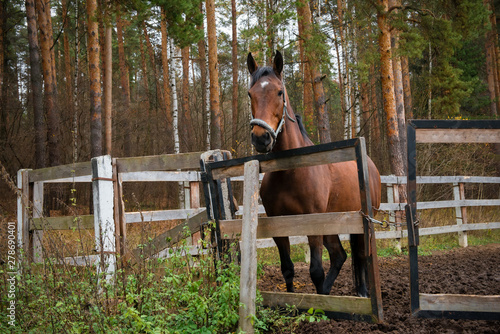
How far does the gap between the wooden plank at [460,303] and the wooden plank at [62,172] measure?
10.9 ft

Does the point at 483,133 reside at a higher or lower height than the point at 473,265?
higher

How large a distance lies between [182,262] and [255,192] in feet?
2.82

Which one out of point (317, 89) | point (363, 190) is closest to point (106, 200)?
point (363, 190)

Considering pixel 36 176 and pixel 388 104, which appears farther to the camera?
pixel 388 104

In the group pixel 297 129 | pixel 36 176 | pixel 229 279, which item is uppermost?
pixel 297 129

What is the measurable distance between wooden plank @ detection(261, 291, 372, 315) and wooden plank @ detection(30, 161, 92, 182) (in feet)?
7.24

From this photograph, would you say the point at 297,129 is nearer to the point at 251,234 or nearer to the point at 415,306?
the point at 251,234

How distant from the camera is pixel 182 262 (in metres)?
3.37

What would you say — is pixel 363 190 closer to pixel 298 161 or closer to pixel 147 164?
pixel 298 161

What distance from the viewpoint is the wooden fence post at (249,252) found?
322cm

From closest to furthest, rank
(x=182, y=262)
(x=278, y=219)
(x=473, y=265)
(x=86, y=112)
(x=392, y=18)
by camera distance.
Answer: (x=182, y=262)
(x=278, y=219)
(x=473, y=265)
(x=392, y=18)
(x=86, y=112)

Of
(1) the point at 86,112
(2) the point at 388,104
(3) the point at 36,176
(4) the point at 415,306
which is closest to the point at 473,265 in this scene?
(4) the point at 415,306

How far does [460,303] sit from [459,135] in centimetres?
132

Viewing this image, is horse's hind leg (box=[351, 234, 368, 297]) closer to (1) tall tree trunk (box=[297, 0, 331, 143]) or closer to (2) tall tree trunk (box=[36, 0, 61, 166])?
(1) tall tree trunk (box=[297, 0, 331, 143])
